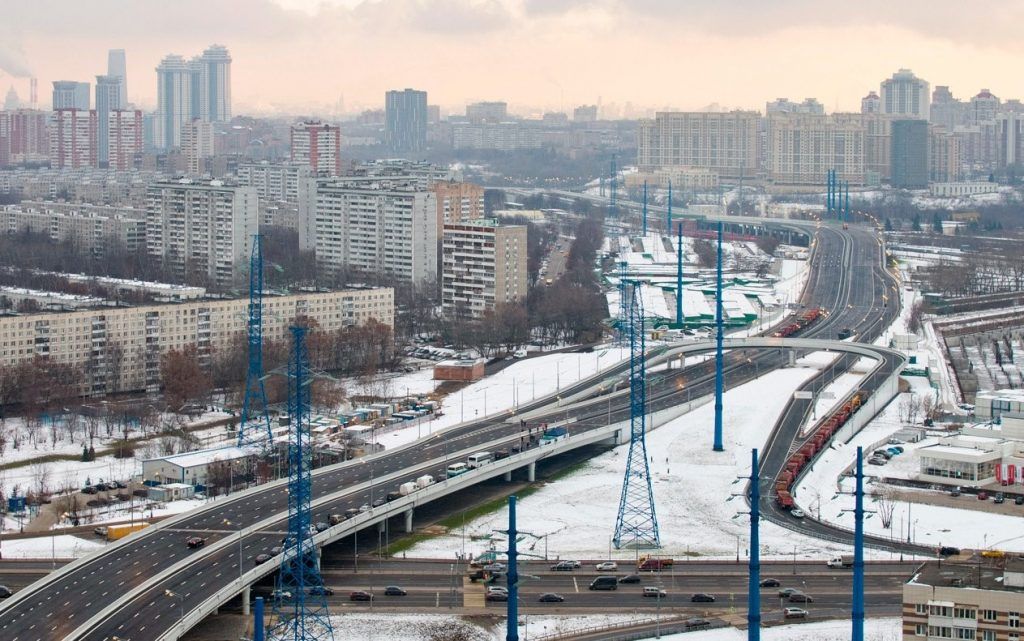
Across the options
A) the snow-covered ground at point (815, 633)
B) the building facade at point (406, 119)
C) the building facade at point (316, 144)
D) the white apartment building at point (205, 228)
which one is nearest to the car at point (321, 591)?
the snow-covered ground at point (815, 633)

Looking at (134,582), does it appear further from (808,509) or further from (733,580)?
(808,509)

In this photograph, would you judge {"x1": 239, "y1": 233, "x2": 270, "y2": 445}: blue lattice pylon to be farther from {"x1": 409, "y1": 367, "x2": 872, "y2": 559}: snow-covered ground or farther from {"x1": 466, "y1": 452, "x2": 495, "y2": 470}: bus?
{"x1": 409, "y1": 367, "x2": 872, "y2": 559}: snow-covered ground

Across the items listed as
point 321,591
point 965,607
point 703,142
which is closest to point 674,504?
point 321,591

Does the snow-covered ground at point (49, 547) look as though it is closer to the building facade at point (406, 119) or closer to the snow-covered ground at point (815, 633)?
the snow-covered ground at point (815, 633)

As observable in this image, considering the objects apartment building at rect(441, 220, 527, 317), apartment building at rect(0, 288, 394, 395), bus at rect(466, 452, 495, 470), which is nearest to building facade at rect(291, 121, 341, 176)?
apartment building at rect(441, 220, 527, 317)

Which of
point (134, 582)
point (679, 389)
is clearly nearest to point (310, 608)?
point (134, 582)

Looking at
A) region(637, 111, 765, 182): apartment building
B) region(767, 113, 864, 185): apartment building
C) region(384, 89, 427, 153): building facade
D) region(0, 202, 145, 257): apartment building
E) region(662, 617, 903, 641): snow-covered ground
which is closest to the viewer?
region(662, 617, 903, 641): snow-covered ground
